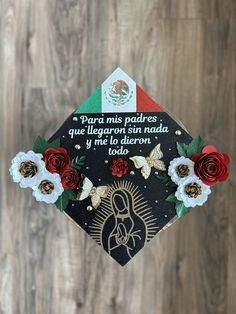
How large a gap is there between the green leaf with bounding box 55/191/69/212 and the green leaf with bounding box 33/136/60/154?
0.35 ft

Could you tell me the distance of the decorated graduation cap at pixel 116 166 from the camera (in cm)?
99

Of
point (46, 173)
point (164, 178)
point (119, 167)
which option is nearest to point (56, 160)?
point (46, 173)

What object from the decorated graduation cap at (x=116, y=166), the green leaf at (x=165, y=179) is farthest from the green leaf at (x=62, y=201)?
the green leaf at (x=165, y=179)

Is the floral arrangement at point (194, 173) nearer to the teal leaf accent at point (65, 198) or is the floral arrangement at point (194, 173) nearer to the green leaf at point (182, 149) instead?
the green leaf at point (182, 149)

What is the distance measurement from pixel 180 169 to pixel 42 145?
1.02 ft

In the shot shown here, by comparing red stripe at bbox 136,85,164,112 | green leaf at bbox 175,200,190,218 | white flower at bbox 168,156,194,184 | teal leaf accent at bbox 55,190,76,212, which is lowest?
green leaf at bbox 175,200,190,218

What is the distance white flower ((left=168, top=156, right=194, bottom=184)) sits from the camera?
968mm

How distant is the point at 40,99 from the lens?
1.06 metres

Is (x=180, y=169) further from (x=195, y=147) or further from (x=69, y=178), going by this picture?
(x=69, y=178)

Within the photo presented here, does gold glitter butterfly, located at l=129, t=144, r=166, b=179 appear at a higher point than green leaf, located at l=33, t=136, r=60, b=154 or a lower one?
lower

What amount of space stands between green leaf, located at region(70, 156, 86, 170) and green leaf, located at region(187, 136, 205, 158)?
0.24 metres

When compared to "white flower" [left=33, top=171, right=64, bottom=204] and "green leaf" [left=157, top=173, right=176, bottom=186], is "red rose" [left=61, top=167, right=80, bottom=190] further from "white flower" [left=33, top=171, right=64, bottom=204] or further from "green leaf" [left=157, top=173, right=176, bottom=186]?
"green leaf" [left=157, top=173, right=176, bottom=186]

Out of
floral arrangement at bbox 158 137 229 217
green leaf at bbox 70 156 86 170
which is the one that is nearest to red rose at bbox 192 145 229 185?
floral arrangement at bbox 158 137 229 217

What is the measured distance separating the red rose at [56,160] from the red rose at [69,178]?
0.01 metres
